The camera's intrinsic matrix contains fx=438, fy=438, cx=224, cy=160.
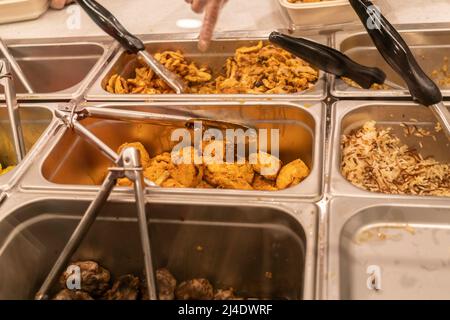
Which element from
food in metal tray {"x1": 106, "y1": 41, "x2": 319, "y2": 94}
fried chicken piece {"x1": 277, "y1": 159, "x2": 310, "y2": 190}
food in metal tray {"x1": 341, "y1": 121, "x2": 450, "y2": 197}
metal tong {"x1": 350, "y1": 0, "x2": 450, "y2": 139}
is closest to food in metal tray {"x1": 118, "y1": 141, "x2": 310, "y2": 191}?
fried chicken piece {"x1": 277, "y1": 159, "x2": 310, "y2": 190}

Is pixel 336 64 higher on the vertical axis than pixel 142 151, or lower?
higher

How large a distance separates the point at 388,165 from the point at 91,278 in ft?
2.94

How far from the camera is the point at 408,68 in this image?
4.09 feet

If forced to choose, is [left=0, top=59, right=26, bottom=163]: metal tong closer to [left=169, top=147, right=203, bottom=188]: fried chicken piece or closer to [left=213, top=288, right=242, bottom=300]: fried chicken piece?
[left=169, top=147, right=203, bottom=188]: fried chicken piece

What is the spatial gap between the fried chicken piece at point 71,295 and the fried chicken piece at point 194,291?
9.0 inches

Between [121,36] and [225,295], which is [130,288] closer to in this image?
[225,295]

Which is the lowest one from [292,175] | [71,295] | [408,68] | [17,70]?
[71,295]

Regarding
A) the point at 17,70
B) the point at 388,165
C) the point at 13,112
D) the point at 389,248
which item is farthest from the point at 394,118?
the point at 17,70

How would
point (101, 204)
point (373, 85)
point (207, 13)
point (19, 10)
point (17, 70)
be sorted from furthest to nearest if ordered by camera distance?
point (19, 10)
point (17, 70)
point (373, 85)
point (207, 13)
point (101, 204)

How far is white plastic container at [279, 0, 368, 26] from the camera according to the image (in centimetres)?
166

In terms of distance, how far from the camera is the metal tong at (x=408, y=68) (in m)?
1.23
